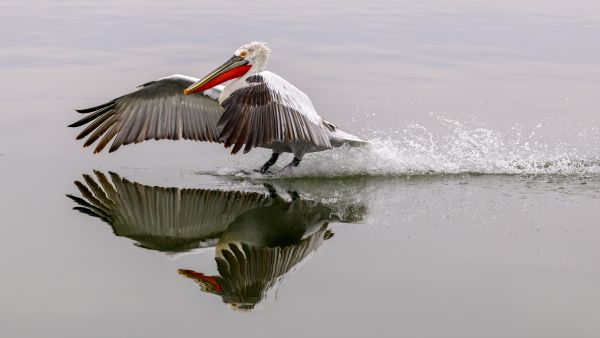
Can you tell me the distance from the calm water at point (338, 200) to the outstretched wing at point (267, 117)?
461 millimetres

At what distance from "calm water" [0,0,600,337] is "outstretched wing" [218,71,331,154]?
46 centimetres

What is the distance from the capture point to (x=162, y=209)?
6.96 metres

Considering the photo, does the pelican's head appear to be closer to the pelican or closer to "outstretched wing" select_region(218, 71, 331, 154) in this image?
the pelican

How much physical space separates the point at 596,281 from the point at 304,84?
261 inches

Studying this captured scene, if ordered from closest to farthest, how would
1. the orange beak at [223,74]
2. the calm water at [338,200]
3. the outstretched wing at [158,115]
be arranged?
the calm water at [338,200] < the orange beak at [223,74] < the outstretched wing at [158,115]

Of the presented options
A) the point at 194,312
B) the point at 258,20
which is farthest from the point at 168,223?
the point at 258,20

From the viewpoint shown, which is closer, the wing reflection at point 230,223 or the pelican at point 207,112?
the wing reflection at point 230,223

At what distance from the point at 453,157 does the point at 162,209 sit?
116 inches

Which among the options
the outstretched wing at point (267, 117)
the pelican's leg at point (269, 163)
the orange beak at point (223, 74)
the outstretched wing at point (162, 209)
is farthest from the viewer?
the pelican's leg at point (269, 163)

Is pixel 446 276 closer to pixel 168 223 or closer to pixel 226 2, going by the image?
pixel 168 223

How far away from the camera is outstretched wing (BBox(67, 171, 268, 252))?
247 inches

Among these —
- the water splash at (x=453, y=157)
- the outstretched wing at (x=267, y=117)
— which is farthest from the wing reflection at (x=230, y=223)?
the water splash at (x=453, y=157)

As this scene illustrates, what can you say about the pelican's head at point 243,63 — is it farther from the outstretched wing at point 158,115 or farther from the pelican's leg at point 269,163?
the pelican's leg at point 269,163

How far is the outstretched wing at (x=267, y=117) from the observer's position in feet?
23.4
